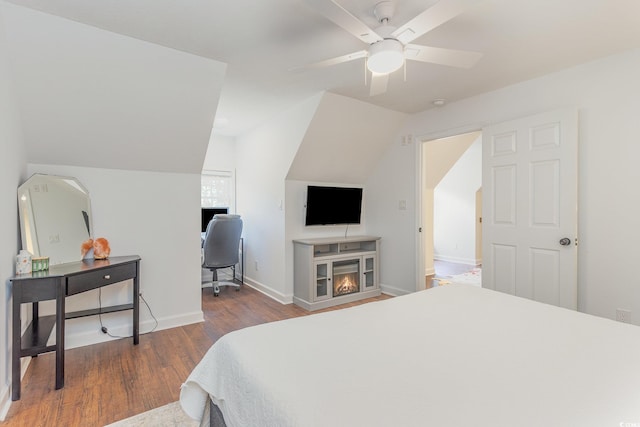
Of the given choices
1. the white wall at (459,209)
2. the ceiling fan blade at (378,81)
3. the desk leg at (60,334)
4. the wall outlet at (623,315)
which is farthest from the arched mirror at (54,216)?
the white wall at (459,209)

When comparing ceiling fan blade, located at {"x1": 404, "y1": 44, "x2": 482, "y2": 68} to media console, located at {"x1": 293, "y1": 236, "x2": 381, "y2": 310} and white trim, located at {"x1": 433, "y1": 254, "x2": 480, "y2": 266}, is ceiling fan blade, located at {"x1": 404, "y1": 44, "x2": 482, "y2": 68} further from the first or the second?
white trim, located at {"x1": 433, "y1": 254, "x2": 480, "y2": 266}

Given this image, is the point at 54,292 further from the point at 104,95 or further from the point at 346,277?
the point at 346,277

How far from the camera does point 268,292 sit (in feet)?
13.8

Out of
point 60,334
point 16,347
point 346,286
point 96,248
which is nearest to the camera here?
point 16,347

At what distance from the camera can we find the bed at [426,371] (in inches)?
32.5

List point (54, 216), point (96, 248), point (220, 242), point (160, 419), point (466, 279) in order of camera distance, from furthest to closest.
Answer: point (466, 279) < point (220, 242) < point (96, 248) < point (54, 216) < point (160, 419)

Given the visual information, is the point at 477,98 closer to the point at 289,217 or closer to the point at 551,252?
the point at 551,252

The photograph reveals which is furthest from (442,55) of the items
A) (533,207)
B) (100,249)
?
(100,249)

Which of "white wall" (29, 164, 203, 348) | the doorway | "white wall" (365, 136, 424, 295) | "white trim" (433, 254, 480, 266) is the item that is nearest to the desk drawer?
"white wall" (29, 164, 203, 348)

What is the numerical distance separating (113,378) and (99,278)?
723 mm

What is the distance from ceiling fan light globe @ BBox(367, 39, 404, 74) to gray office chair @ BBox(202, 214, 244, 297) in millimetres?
2925

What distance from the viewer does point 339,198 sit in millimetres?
4250

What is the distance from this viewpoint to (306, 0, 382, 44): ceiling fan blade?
1.35 metres

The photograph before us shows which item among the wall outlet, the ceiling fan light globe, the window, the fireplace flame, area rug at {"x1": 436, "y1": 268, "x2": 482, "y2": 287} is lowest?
area rug at {"x1": 436, "y1": 268, "x2": 482, "y2": 287}
